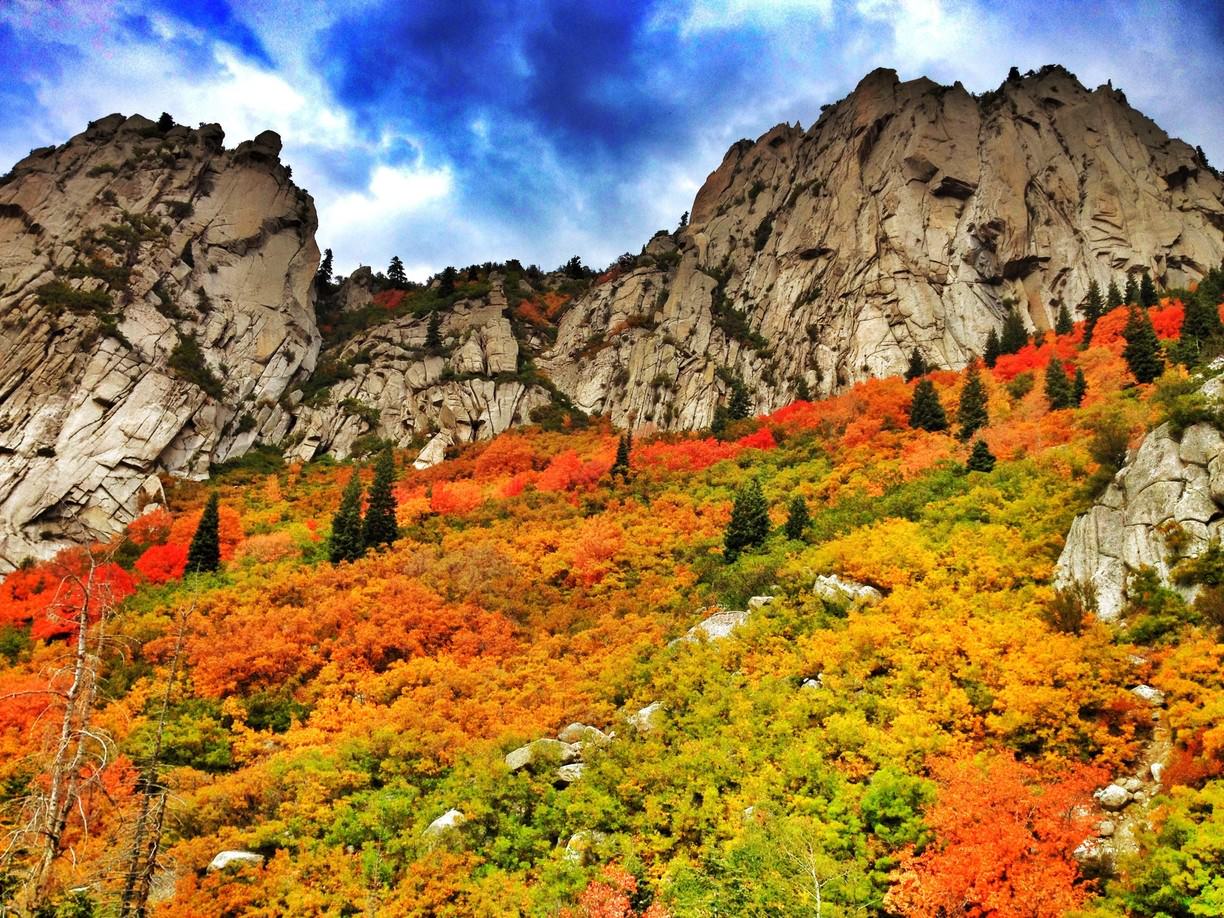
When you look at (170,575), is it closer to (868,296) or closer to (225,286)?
(225,286)

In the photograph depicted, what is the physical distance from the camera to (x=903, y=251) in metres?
77.7

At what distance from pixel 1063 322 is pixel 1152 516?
5315 centimetres

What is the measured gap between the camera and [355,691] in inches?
1158

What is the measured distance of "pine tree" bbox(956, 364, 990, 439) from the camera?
45.0m

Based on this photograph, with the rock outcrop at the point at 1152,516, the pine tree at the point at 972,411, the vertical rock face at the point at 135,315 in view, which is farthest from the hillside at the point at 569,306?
the rock outcrop at the point at 1152,516

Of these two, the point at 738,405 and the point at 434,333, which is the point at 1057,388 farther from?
the point at 434,333

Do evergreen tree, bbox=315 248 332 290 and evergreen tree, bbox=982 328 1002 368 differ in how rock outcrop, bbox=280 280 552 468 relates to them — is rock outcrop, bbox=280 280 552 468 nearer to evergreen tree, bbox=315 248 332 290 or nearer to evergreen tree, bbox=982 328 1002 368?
evergreen tree, bbox=315 248 332 290

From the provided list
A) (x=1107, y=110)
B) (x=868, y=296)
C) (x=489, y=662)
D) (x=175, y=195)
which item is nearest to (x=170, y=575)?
(x=489, y=662)

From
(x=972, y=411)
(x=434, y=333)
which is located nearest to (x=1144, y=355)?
(x=972, y=411)

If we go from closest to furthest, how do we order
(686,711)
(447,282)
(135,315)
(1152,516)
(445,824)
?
(445,824) → (1152,516) → (686,711) → (135,315) → (447,282)

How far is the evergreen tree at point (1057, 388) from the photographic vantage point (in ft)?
145

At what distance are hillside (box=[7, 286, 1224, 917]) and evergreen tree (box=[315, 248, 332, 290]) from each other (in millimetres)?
64091

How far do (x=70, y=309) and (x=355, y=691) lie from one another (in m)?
55.2

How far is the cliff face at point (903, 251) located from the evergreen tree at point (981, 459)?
3433cm
